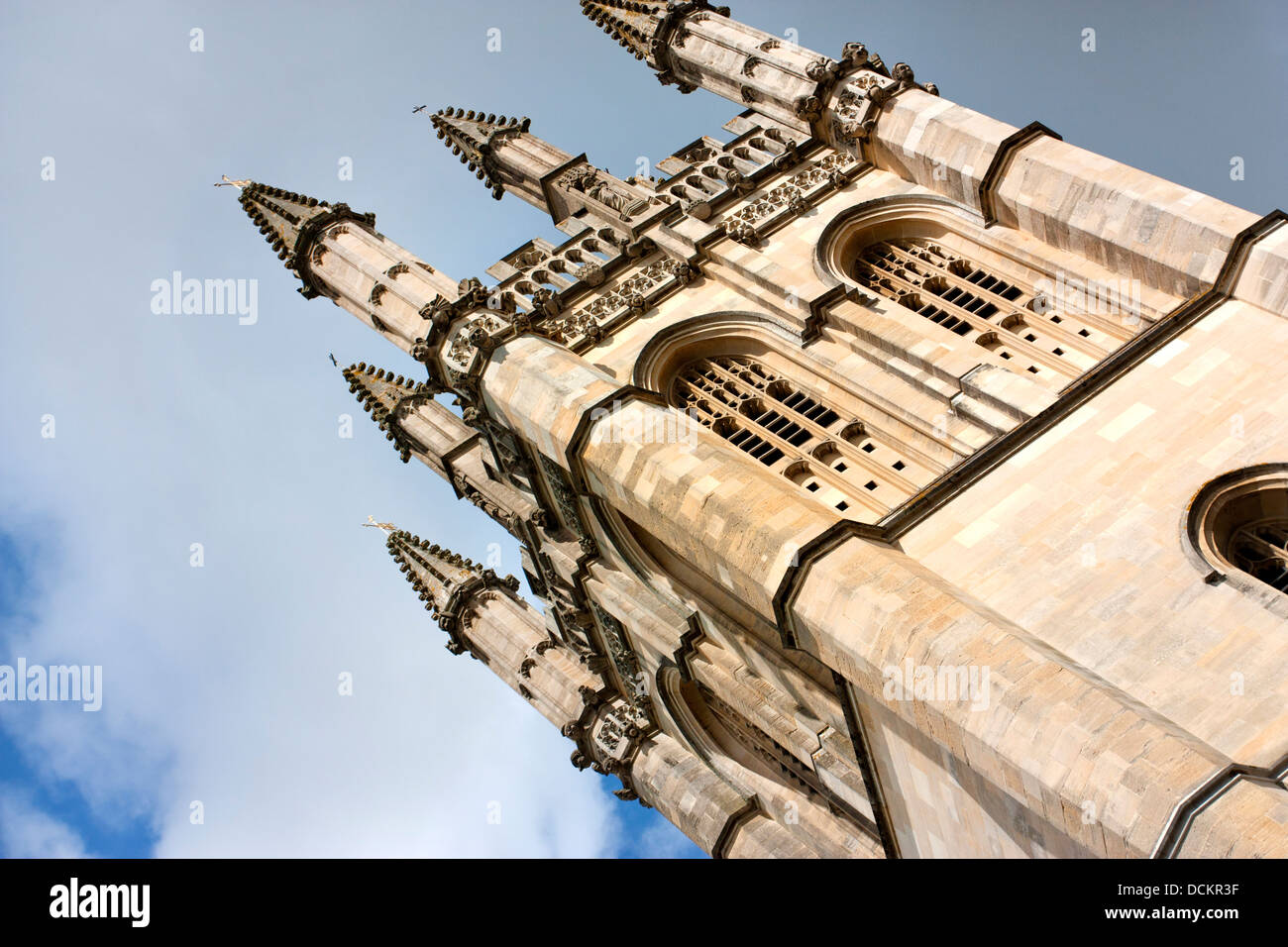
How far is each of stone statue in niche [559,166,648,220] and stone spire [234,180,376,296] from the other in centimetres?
552

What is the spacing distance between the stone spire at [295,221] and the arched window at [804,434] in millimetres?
11498

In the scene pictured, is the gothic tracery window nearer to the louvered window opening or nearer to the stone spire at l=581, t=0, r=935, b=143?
the stone spire at l=581, t=0, r=935, b=143

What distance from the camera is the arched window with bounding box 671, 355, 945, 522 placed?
21.6 metres

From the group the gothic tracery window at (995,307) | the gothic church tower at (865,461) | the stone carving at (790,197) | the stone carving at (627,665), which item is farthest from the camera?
the stone carving at (627,665)

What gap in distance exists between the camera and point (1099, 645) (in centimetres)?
1647

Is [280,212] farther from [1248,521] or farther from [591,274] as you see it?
[1248,521]

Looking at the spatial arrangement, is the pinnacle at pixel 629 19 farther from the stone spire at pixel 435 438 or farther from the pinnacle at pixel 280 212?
the stone spire at pixel 435 438

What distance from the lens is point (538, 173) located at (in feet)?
110

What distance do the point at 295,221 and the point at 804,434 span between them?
16.2 meters

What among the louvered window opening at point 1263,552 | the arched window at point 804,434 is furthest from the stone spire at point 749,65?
the louvered window opening at point 1263,552

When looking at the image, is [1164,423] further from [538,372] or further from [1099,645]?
[538,372]

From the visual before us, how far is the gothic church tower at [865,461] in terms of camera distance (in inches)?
593
